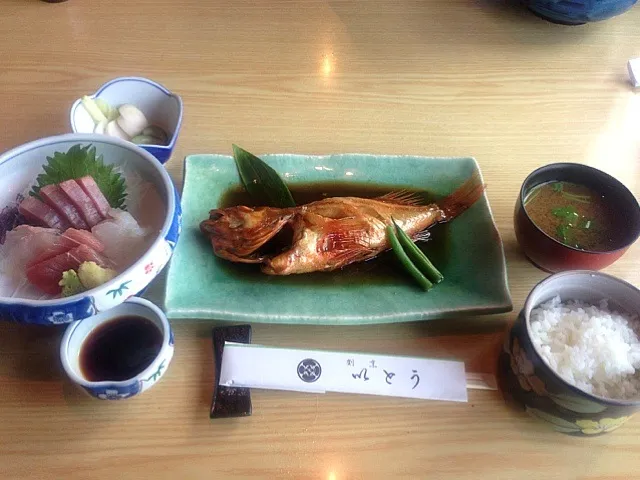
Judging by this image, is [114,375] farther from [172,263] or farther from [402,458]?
[402,458]

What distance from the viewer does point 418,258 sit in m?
1.05

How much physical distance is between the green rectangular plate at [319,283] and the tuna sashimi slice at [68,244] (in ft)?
0.47

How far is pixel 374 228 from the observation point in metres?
1.09

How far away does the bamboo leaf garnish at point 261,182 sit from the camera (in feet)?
3.76

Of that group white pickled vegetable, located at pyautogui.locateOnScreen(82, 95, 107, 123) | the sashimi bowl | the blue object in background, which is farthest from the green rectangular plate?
the blue object in background

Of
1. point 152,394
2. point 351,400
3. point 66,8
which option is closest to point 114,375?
point 152,394

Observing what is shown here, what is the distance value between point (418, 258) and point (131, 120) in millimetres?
661

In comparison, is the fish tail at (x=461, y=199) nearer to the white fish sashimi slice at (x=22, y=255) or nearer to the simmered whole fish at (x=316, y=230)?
the simmered whole fish at (x=316, y=230)

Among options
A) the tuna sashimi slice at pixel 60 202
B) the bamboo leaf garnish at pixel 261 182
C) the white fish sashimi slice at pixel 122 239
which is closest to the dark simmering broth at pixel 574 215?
the bamboo leaf garnish at pixel 261 182

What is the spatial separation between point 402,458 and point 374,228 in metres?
0.42

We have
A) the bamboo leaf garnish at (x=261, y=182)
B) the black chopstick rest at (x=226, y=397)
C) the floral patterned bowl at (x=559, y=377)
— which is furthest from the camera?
the bamboo leaf garnish at (x=261, y=182)

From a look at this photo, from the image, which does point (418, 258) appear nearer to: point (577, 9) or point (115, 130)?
point (115, 130)

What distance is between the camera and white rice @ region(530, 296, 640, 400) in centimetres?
80

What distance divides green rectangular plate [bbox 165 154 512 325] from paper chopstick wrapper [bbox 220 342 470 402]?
0.07m
